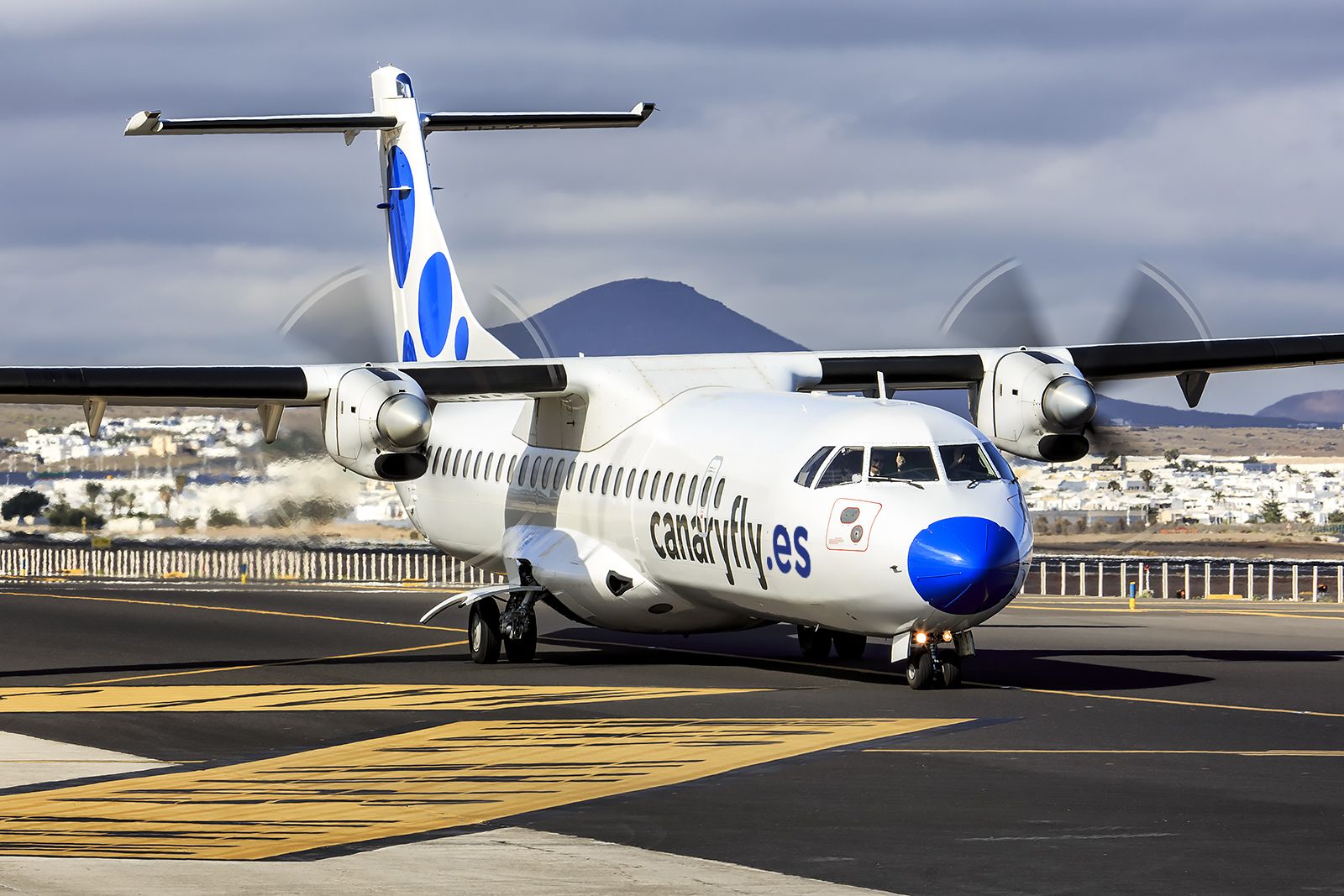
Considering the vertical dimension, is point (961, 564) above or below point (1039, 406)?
below

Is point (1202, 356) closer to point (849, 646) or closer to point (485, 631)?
point (849, 646)

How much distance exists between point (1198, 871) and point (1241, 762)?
14.5 ft

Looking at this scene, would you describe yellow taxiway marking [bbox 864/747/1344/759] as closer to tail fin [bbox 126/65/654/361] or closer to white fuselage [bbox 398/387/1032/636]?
white fuselage [bbox 398/387/1032/636]

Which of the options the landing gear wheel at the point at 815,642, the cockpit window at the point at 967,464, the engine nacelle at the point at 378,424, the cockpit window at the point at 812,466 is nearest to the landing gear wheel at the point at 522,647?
the engine nacelle at the point at 378,424

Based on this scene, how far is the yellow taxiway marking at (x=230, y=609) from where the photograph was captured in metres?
30.1

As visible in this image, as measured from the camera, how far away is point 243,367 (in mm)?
22297

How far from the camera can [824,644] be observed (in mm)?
22688

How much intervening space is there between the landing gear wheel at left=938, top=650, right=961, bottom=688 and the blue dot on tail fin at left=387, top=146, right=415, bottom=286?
13.9m

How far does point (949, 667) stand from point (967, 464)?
6.89ft

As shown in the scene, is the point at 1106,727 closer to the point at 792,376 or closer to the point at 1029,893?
the point at 1029,893

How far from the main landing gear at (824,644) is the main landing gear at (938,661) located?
3633 mm

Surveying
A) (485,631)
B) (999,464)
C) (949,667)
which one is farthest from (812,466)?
(485,631)

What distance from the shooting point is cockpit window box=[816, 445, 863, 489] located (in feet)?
59.4

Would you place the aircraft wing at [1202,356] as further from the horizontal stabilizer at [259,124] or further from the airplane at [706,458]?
the horizontal stabilizer at [259,124]
